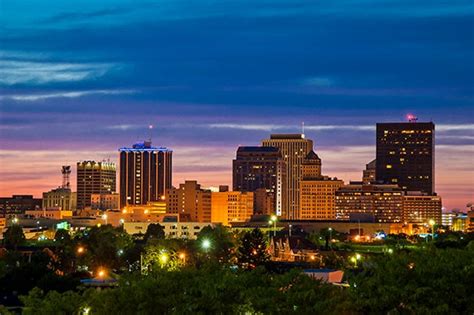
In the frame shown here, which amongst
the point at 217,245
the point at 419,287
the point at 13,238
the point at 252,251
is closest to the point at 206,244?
the point at 252,251

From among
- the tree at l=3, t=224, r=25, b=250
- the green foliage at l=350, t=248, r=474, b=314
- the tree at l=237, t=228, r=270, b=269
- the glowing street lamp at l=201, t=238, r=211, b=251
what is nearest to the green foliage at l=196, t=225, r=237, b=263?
the glowing street lamp at l=201, t=238, r=211, b=251

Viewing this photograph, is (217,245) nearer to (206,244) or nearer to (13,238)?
(206,244)

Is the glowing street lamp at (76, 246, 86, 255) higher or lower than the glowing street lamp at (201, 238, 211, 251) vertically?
lower

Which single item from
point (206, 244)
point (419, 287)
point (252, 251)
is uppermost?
point (206, 244)

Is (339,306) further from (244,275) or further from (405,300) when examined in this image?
(244,275)

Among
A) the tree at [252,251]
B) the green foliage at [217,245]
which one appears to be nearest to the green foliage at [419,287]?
the tree at [252,251]

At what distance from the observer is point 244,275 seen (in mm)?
65562

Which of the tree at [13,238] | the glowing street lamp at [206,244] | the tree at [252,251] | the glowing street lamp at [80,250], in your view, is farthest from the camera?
the tree at [13,238]

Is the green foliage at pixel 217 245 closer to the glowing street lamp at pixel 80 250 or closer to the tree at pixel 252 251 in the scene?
the tree at pixel 252 251

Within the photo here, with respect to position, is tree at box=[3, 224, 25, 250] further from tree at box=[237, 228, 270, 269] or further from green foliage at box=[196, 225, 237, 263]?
tree at box=[237, 228, 270, 269]

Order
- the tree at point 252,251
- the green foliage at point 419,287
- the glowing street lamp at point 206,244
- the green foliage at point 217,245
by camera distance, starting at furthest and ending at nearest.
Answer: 1. the green foliage at point 217,245
2. the glowing street lamp at point 206,244
3. the tree at point 252,251
4. the green foliage at point 419,287

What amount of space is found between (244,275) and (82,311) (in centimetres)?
858

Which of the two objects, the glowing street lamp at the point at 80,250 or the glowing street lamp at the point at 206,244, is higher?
the glowing street lamp at the point at 206,244

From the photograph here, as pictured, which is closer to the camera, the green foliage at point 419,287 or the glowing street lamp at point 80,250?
the green foliage at point 419,287
